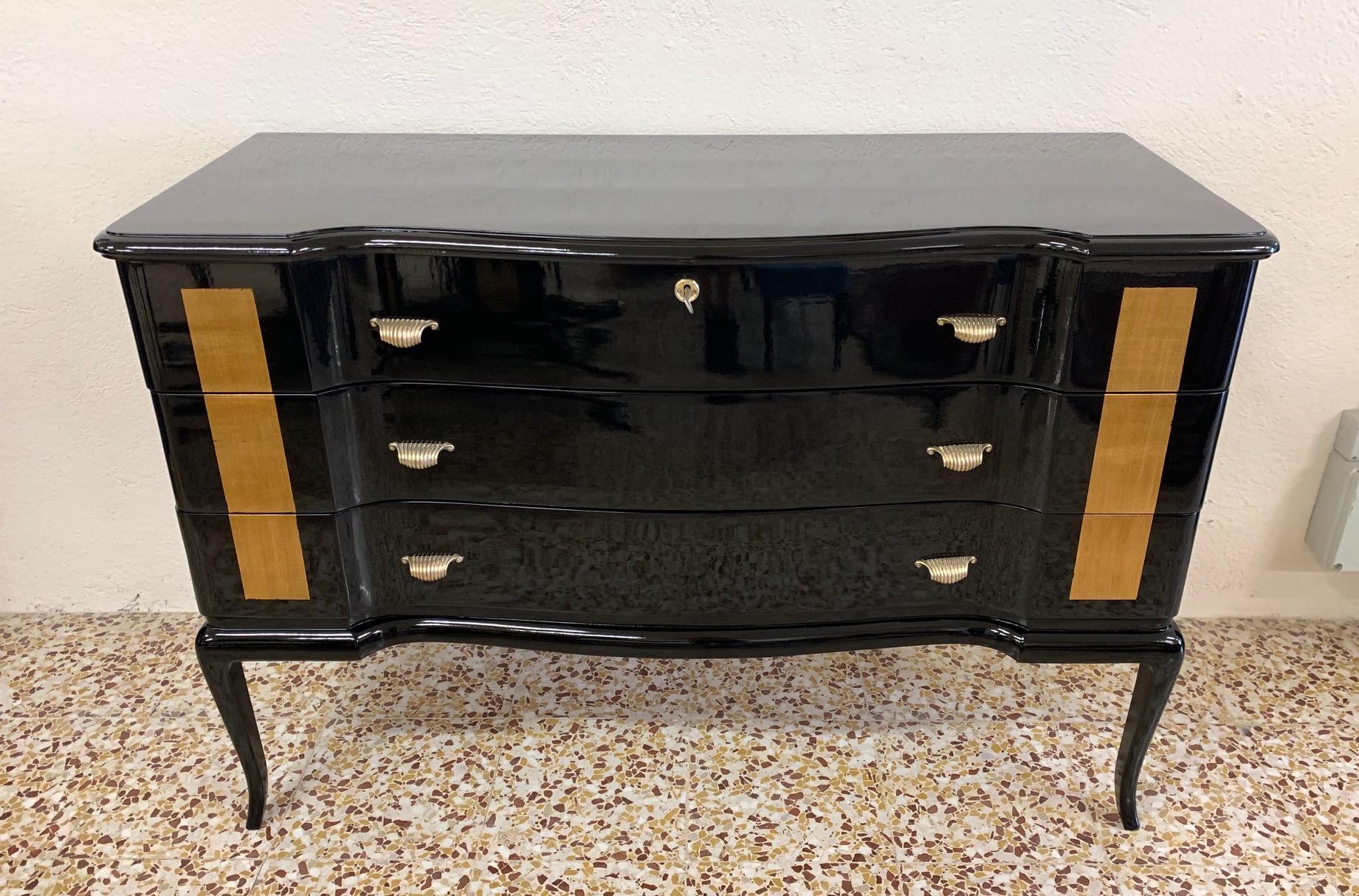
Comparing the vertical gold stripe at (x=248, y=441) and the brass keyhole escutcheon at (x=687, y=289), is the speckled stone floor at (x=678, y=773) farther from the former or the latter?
the brass keyhole escutcheon at (x=687, y=289)

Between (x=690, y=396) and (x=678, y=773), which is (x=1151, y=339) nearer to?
(x=690, y=396)

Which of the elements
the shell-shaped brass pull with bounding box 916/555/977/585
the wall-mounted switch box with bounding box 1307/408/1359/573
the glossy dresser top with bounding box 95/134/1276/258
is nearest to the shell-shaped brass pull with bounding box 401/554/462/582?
the glossy dresser top with bounding box 95/134/1276/258

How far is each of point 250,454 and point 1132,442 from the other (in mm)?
1145

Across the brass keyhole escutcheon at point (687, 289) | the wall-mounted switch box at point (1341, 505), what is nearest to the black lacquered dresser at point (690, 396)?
the brass keyhole escutcheon at point (687, 289)

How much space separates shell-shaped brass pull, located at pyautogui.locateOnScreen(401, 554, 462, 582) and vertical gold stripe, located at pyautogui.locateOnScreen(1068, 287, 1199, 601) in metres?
0.87

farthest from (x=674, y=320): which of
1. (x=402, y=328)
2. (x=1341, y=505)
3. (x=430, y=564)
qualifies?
(x=1341, y=505)

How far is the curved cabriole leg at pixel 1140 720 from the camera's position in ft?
4.88

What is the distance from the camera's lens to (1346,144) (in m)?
1.75

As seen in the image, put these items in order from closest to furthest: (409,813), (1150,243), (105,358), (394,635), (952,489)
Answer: (1150,243) < (952,489) < (394,635) < (409,813) < (105,358)

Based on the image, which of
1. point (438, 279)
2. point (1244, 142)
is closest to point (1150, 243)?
point (1244, 142)

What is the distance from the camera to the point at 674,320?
50.2 inches

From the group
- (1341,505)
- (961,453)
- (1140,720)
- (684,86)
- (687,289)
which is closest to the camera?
(687,289)

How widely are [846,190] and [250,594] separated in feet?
3.30

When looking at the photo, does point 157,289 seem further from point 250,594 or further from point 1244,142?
point 1244,142
